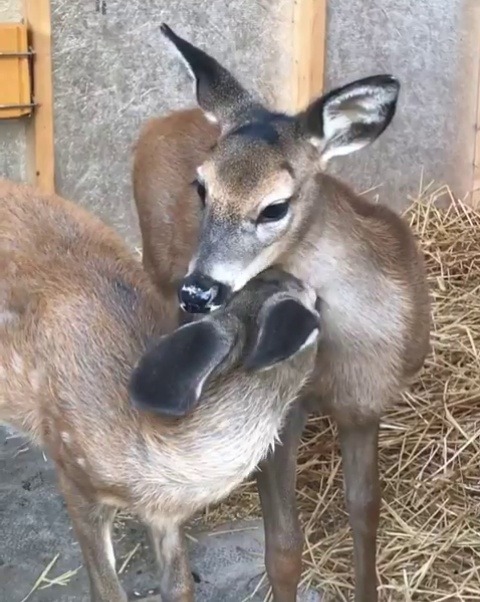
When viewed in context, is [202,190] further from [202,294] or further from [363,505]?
[363,505]

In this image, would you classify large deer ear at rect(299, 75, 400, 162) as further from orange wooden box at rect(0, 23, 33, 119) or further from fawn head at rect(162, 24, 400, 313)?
orange wooden box at rect(0, 23, 33, 119)

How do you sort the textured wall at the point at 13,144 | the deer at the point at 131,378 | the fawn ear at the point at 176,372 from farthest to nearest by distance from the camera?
the textured wall at the point at 13,144 < the deer at the point at 131,378 < the fawn ear at the point at 176,372

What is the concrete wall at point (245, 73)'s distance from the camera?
593cm

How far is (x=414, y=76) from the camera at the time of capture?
21.8ft

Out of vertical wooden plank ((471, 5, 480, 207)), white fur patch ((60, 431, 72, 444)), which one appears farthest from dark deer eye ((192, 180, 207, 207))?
vertical wooden plank ((471, 5, 480, 207))

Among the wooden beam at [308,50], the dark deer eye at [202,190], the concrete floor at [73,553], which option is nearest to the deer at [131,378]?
the dark deer eye at [202,190]

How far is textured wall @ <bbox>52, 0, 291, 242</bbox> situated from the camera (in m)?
5.89

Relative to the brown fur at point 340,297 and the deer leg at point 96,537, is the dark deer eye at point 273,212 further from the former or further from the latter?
the deer leg at point 96,537

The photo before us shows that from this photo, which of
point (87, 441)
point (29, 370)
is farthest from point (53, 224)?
point (87, 441)

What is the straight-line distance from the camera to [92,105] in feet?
19.7

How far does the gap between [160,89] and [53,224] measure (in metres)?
2.25

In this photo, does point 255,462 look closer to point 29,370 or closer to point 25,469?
point 29,370

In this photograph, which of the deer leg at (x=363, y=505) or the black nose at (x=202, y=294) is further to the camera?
the deer leg at (x=363, y=505)

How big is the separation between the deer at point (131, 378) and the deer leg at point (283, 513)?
0.51 meters
